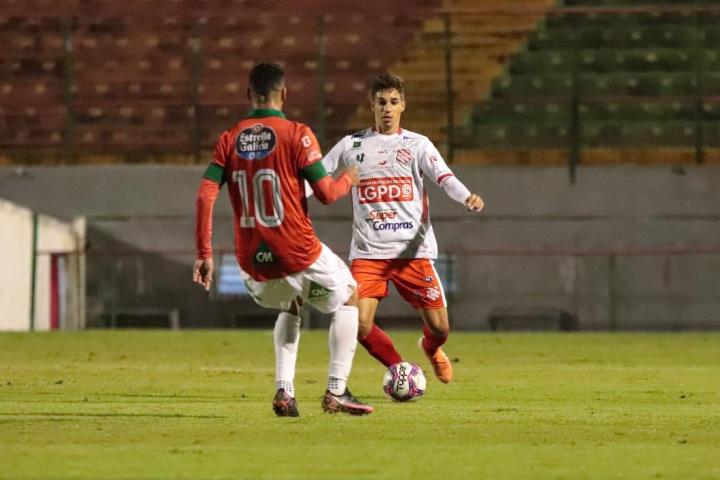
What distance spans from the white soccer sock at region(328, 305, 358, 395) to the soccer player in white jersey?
123 cm

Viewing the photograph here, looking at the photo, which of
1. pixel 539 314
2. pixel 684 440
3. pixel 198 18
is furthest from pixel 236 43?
pixel 684 440

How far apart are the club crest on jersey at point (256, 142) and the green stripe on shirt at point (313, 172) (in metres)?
0.20

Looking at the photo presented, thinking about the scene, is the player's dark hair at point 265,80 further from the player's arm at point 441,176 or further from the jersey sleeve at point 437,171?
the jersey sleeve at point 437,171

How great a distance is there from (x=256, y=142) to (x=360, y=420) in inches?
58.0

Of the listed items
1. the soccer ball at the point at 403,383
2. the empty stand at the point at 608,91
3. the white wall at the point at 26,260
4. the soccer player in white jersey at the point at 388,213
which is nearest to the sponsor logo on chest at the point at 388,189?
the soccer player in white jersey at the point at 388,213

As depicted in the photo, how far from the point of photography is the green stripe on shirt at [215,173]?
759 cm

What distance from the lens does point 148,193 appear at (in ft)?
64.4

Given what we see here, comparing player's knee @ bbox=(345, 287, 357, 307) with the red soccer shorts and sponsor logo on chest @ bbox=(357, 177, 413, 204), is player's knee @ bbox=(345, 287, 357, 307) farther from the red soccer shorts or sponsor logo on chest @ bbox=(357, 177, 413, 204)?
sponsor logo on chest @ bbox=(357, 177, 413, 204)

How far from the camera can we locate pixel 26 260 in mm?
18688

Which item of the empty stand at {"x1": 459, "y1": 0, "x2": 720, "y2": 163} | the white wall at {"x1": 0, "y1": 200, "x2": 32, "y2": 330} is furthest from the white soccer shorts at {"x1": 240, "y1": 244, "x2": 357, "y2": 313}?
the empty stand at {"x1": 459, "y1": 0, "x2": 720, "y2": 163}

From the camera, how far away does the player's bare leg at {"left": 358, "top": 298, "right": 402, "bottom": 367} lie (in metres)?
9.18

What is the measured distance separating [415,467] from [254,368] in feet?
21.9

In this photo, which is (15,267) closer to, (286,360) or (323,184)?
(286,360)

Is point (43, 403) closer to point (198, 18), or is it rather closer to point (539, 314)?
point (539, 314)
